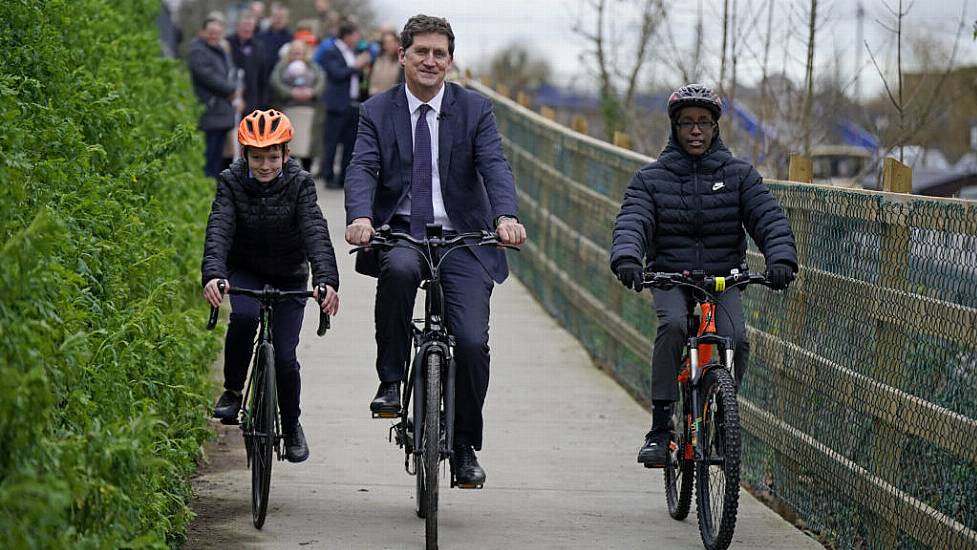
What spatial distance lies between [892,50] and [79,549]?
1063cm

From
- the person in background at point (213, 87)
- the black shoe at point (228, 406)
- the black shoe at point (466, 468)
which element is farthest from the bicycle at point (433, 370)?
the person in background at point (213, 87)

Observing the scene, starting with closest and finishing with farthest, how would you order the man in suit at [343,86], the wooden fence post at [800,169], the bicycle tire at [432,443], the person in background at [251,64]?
the bicycle tire at [432,443]
the wooden fence post at [800,169]
the person in background at [251,64]
the man in suit at [343,86]

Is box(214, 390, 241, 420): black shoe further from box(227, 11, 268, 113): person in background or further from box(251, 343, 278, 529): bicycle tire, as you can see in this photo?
box(227, 11, 268, 113): person in background

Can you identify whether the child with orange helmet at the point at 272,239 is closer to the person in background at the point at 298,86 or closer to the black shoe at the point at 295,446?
the black shoe at the point at 295,446

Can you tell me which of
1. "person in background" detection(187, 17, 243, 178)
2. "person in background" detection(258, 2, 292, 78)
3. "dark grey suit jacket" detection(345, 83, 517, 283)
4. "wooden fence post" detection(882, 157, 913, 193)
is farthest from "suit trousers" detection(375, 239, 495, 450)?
"person in background" detection(258, 2, 292, 78)

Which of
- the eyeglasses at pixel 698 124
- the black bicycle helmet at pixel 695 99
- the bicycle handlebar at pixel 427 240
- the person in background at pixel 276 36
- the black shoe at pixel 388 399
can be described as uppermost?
the person in background at pixel 276 36

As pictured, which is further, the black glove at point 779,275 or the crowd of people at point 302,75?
the crowd of people at point 302,75

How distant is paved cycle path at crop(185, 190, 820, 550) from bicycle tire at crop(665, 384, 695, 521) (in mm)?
79

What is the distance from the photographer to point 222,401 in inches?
324

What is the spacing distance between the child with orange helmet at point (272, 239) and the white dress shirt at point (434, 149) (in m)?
0.43

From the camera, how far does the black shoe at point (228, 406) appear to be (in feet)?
26.7

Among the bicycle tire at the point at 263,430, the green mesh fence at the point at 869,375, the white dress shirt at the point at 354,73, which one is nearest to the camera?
the green mesh fence at the point at 869,375

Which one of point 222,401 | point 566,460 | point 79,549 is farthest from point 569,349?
point 79,549

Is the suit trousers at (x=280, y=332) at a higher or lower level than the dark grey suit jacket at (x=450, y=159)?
lower
